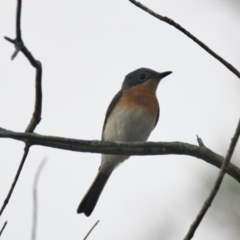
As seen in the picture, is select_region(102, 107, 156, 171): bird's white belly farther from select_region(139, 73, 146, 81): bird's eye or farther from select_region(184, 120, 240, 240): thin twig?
select_region(184, 120, 240, 240): thin twig

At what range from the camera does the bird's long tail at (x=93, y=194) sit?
7031 mm

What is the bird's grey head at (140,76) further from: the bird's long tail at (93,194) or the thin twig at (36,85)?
the thin twig at (36,85)

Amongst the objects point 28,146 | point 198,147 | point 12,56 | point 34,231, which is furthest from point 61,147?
point 198,147

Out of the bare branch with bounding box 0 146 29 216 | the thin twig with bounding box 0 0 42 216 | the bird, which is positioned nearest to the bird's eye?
the bird

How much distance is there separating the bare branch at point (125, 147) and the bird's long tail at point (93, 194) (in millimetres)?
3071

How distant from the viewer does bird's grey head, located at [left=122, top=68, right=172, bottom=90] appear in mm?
7613

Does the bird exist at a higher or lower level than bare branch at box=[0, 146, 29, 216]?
higher

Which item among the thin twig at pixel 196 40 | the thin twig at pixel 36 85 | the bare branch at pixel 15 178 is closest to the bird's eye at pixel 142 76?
the thin twig at pixel 196 40

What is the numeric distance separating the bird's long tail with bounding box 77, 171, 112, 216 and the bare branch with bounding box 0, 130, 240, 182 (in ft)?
10.1

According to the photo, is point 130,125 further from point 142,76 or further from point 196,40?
point 196,40

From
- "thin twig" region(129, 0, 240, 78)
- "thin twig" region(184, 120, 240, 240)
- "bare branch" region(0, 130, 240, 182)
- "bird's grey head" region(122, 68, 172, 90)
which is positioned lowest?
"thin twig" region(184, 120, 240, 240)

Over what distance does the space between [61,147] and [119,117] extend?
10.3 ft

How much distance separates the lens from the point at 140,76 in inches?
307

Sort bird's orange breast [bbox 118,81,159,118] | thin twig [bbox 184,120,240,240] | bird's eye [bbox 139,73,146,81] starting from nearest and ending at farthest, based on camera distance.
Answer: thin twig [bbox 184,120,240,240] < bird's orange breast [bbox 118,81,159,118] < bird's eye [bbox 139,73,146,81]
